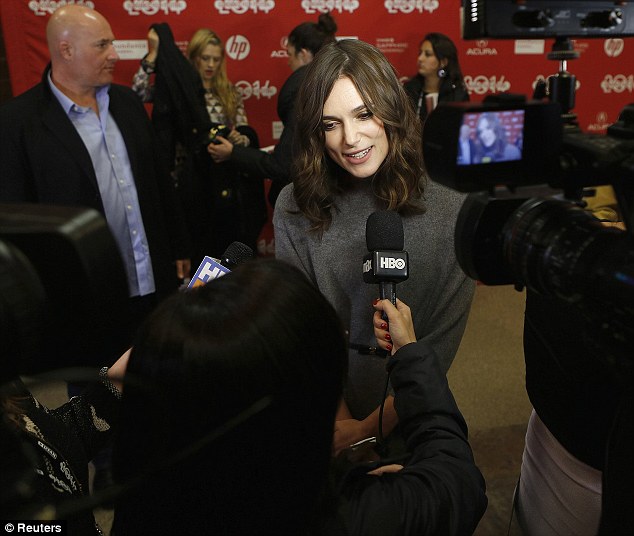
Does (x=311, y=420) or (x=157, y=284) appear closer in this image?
(x=311, y=420)

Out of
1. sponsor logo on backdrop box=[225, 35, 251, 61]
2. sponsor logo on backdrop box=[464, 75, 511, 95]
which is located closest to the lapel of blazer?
sponsor logo on backdrop box=[225, 35, 251, 61]

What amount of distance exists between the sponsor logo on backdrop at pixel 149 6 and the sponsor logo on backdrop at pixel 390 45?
4.20 feet

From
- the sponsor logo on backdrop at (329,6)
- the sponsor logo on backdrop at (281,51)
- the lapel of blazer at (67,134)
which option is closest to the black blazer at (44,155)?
the lapel of blazer at (67,134)

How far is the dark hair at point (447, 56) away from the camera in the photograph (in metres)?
3.66

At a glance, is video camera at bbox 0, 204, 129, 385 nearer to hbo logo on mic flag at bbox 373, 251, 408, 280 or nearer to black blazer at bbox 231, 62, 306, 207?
hbo logo on mic flag at bbox 373, 251, 408, 280

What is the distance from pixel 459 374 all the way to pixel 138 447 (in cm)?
246

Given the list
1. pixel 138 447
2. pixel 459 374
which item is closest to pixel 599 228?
pixel 138 447

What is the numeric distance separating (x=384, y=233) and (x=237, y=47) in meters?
2.98

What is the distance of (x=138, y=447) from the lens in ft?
2.30

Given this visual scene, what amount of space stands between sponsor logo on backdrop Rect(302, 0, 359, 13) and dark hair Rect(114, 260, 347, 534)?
11.4ft

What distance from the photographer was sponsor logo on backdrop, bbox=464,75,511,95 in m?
4.20

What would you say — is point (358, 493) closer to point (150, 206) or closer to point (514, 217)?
point (514, 217)

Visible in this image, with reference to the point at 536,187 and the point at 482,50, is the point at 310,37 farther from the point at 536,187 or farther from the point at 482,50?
the point at 536,187

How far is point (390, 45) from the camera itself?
157 inches
